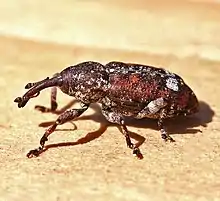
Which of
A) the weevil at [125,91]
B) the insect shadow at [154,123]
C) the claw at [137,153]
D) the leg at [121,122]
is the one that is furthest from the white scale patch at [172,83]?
the claw at [137,153]

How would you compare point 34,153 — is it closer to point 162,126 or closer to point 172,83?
point 162,126

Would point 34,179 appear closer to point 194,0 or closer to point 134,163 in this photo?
point 134,163

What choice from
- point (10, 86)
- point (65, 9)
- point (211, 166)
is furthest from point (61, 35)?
point (211, 166)

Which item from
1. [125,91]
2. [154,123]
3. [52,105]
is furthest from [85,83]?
[154,123]

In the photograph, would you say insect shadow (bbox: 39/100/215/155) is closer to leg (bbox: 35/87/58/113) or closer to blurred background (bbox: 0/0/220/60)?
leg (bbox: 35/87/58/113)

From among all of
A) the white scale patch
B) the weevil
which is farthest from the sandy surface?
the white scale patch
